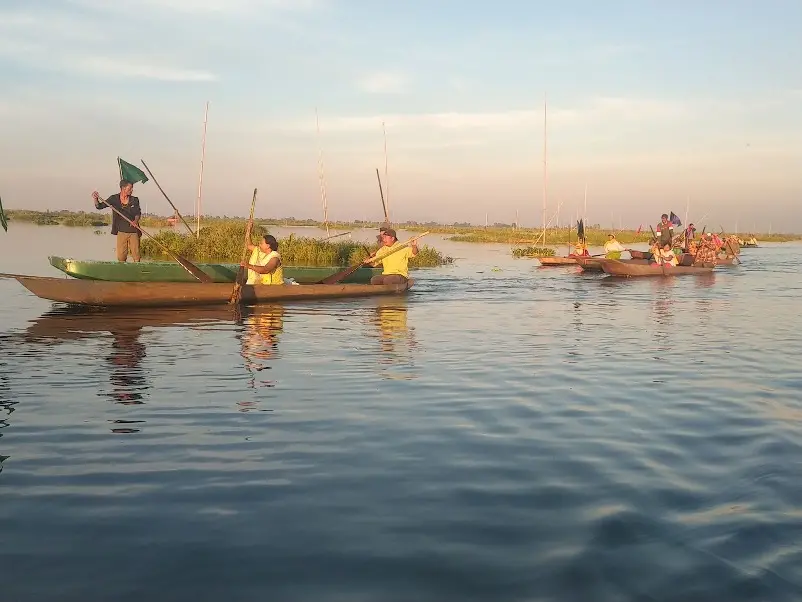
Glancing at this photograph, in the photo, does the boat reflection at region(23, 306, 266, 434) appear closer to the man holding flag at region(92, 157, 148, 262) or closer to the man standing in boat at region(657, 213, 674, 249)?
the man holding flag at region(92, 157, 148, 262)

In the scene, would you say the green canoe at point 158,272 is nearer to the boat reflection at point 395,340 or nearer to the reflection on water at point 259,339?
the reflection on water at point 259,339

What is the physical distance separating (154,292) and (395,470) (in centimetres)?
1101

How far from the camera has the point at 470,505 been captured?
15.6 feet

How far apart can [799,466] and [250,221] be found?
12.1 metres

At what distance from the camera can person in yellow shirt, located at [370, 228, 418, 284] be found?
755 inches

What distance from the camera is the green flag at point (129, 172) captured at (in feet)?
57.1

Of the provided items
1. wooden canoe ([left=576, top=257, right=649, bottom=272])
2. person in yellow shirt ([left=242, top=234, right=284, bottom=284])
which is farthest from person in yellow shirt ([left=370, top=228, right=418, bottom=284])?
wooden canoe ([left=576, top=257, right=649, bottom=272])

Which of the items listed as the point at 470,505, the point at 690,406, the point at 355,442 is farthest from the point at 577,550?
the point at 690,406

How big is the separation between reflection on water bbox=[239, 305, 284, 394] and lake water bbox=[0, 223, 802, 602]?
8 cm

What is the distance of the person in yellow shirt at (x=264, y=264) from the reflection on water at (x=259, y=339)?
2.04 feet

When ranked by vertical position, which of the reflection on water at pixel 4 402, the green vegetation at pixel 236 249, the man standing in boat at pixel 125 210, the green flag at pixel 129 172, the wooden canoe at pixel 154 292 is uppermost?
the green flag at pixel 129 172

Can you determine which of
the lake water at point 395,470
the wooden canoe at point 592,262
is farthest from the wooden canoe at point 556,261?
the lake water at point 395,470

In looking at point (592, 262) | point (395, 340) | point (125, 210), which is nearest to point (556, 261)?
point (592, 262)

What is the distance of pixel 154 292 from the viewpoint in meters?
15.4
